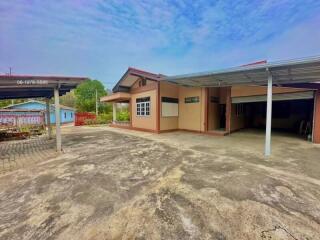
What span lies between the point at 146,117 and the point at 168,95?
240 cm

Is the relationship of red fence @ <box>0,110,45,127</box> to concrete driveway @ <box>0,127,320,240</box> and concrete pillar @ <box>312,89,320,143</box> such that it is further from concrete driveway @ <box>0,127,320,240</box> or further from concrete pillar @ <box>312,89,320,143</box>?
concrete pillar @ <box>312,89,320,143</box>

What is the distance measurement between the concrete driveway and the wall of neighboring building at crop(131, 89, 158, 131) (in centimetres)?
635

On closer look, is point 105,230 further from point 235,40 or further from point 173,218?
point 235,40

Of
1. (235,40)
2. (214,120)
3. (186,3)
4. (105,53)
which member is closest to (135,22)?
(186,3)

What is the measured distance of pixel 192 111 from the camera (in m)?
11.5

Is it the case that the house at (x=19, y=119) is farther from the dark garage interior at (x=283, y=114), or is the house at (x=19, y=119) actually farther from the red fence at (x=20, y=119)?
the dark garage interior at (x=283, y=114)

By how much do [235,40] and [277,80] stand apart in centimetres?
1397

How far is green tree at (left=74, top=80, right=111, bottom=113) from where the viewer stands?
102 feet

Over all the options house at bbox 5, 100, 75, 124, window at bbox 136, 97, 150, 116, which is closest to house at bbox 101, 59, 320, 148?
window at bbox 136, 97, 150, 116

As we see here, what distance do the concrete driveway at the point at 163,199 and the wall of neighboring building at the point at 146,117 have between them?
6.35 m

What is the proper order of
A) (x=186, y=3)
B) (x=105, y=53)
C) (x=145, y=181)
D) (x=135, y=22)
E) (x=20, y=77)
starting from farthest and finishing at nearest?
(x=105, y=53)
(x=135, y=22)
(x=186, y=3)
(x=20, y=77)
(x=145, y=181)

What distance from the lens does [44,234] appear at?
2121 millimetres

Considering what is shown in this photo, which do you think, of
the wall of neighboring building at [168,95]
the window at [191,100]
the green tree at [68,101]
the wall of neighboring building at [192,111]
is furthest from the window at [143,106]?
the green tree at [68,101]

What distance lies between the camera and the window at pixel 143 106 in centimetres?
1197
